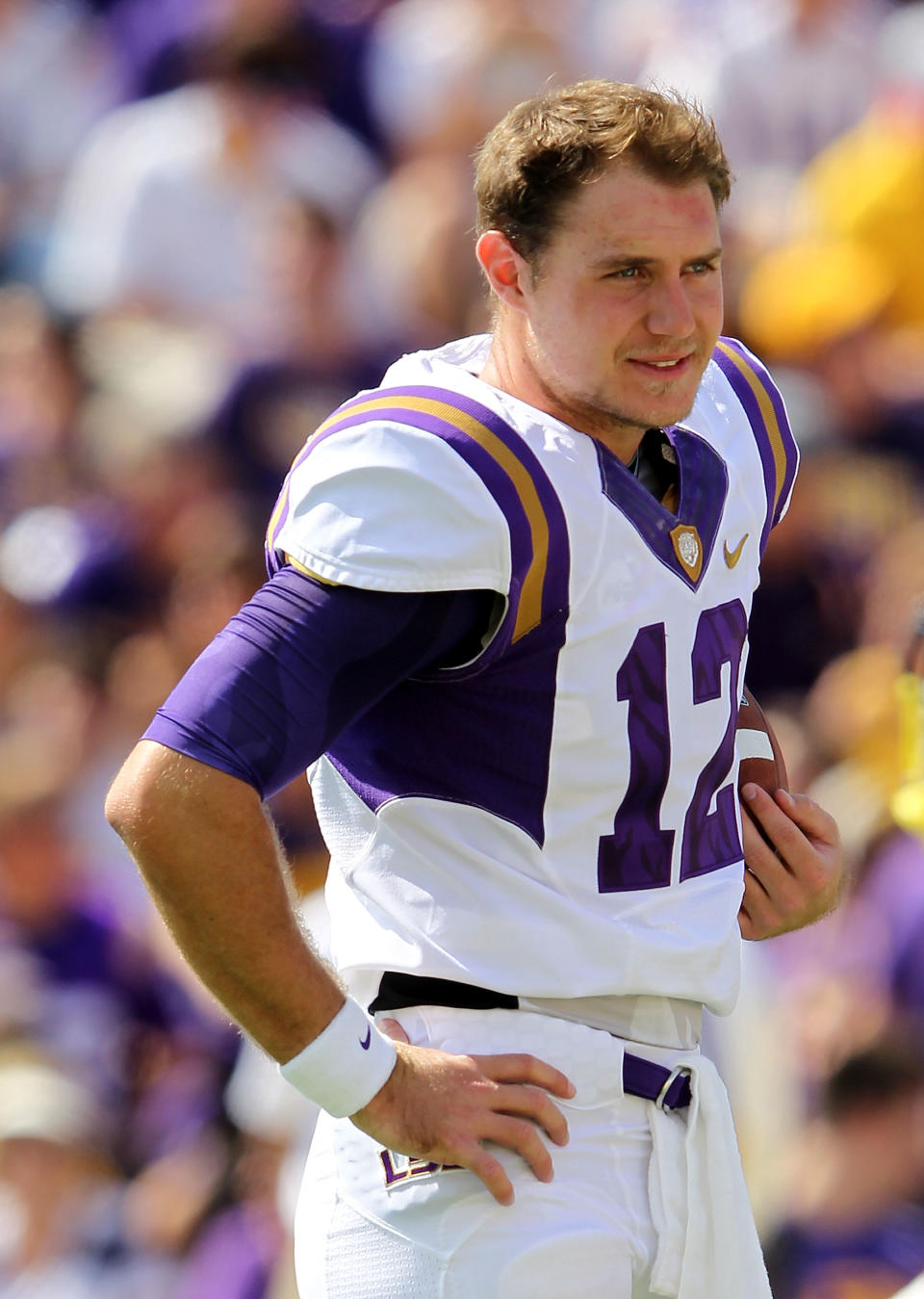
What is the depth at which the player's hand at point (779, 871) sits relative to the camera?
2.38m

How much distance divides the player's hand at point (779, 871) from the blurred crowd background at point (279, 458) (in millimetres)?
1516

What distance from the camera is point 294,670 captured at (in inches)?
75.3

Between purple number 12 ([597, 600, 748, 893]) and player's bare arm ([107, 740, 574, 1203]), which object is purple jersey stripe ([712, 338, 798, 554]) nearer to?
purple number 12 ([597, 600, 748, 893])

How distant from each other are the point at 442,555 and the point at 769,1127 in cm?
242

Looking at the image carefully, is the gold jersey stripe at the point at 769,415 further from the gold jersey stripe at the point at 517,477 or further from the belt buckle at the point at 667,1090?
the belt buckle at the point at 667,1090

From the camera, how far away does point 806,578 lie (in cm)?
495

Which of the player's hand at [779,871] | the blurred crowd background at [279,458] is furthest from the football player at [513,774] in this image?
the blurred crowd background at [279,458]

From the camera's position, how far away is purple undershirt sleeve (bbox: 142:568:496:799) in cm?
190

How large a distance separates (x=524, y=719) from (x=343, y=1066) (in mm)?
409

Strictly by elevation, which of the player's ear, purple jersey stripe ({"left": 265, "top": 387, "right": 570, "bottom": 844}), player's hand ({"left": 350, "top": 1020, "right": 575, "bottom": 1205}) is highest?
the player's ear

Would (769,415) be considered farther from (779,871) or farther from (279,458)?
(279,458)

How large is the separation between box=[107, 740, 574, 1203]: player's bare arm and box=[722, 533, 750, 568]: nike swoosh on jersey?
24.7 inches

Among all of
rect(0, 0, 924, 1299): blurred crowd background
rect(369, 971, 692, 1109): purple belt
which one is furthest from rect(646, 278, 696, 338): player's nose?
rect(0, 0, 924, 1299): blurred crowd background

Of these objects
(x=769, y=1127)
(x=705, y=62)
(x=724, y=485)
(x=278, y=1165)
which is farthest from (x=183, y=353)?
(x=724, y=485)
